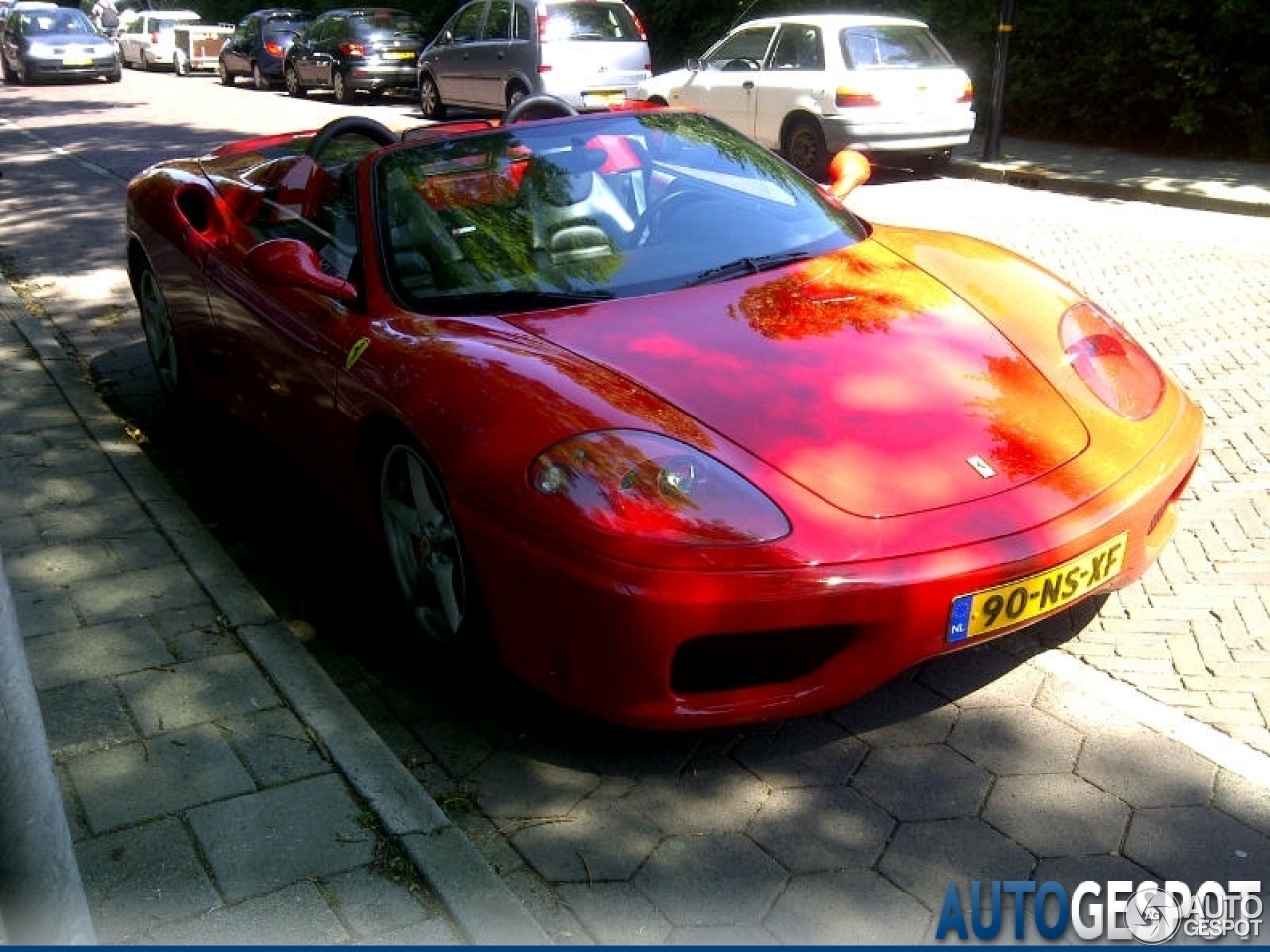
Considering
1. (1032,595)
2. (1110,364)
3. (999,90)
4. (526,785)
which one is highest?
(999,90)

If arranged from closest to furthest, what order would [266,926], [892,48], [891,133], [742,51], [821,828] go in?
[266,926] → [821,828] → [891,133] → [892,48] → [742,51]

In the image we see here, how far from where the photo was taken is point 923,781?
2.98 meters

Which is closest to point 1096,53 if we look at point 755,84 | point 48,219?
point 755,84

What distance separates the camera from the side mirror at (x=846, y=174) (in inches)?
192

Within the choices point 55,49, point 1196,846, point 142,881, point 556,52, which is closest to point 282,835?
A: point 142,881

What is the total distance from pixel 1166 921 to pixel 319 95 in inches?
923

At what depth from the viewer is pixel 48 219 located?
10.3 m

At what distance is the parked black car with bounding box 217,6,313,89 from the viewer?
24781 mm

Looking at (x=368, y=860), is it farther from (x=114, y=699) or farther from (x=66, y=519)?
(x=66, y=519)

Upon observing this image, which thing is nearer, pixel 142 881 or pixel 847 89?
pixel 142 881

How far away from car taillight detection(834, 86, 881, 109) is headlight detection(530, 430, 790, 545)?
965cm

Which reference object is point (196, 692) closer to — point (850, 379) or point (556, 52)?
point (850, 379)

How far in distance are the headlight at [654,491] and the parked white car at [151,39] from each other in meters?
31.1

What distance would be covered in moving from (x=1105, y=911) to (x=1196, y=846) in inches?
12.0
